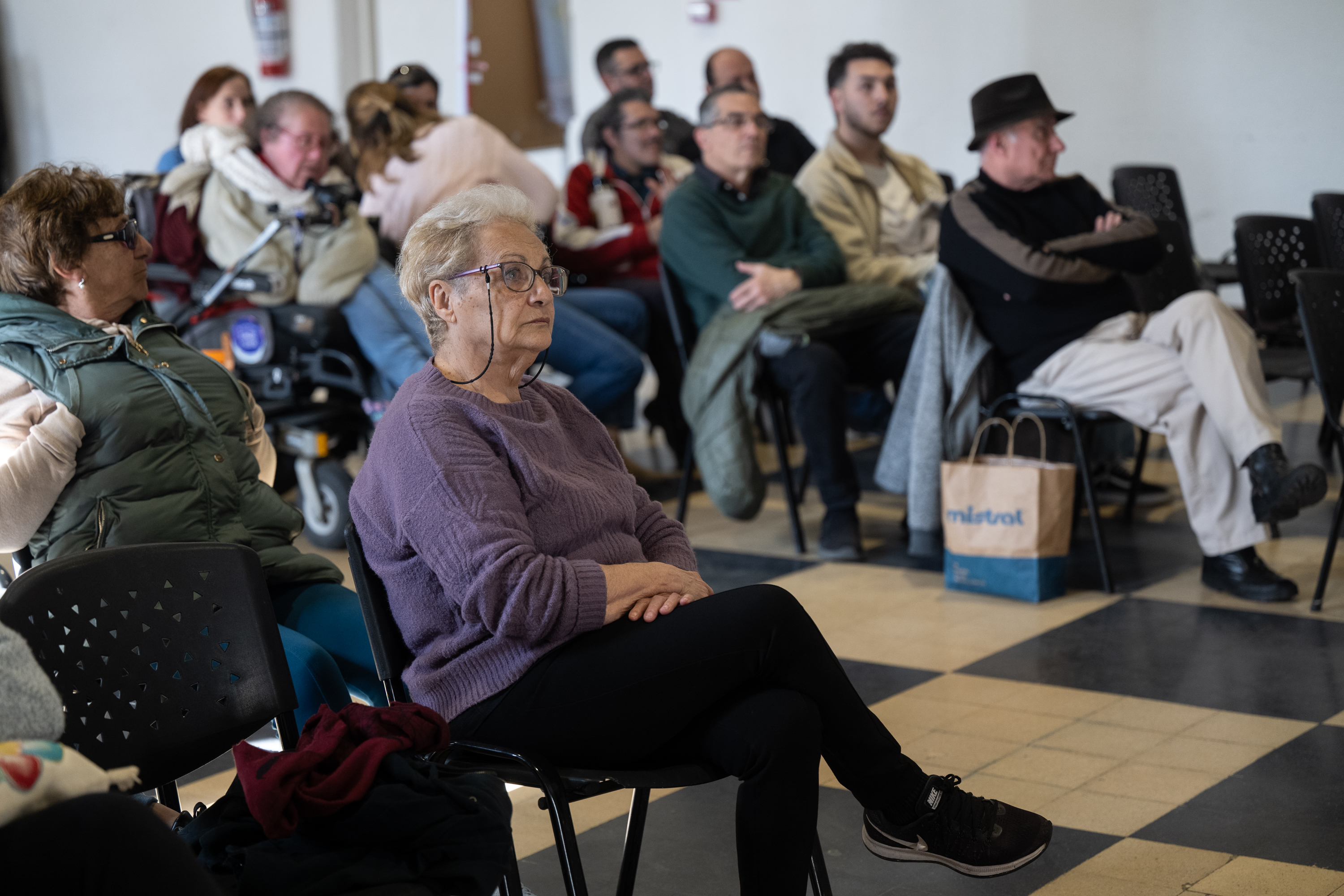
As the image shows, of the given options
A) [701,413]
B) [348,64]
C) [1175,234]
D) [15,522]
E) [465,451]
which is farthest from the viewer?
[348,64]

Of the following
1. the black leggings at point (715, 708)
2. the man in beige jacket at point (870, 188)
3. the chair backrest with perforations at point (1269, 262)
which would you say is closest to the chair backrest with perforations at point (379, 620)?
the black leggings at point (715, 708)

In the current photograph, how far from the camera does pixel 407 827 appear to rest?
1.35 metres

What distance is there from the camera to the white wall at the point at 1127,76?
22.4 feet

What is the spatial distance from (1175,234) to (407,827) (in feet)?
12.8

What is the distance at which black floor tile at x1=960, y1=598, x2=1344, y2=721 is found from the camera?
2812 millimetres

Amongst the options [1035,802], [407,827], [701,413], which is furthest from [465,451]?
[701,413]

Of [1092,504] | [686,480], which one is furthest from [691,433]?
[1092,504]

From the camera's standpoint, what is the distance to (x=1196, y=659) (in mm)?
3057

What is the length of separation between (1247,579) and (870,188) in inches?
79.1

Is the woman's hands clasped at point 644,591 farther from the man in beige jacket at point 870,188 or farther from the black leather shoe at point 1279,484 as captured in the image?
the man in beige jacket at point 870,188

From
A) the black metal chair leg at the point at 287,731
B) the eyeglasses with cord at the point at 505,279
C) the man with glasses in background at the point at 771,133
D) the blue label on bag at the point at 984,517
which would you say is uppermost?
the man with glasses in background at the point at 771,133

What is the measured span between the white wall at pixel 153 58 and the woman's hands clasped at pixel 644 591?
222 inches

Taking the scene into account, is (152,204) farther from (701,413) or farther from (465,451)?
(465,451)

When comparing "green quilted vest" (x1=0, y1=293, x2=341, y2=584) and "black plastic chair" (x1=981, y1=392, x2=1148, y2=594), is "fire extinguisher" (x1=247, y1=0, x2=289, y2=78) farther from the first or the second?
"green quilted vest" (x1=0, y1=293, x2=341, y2=584)
